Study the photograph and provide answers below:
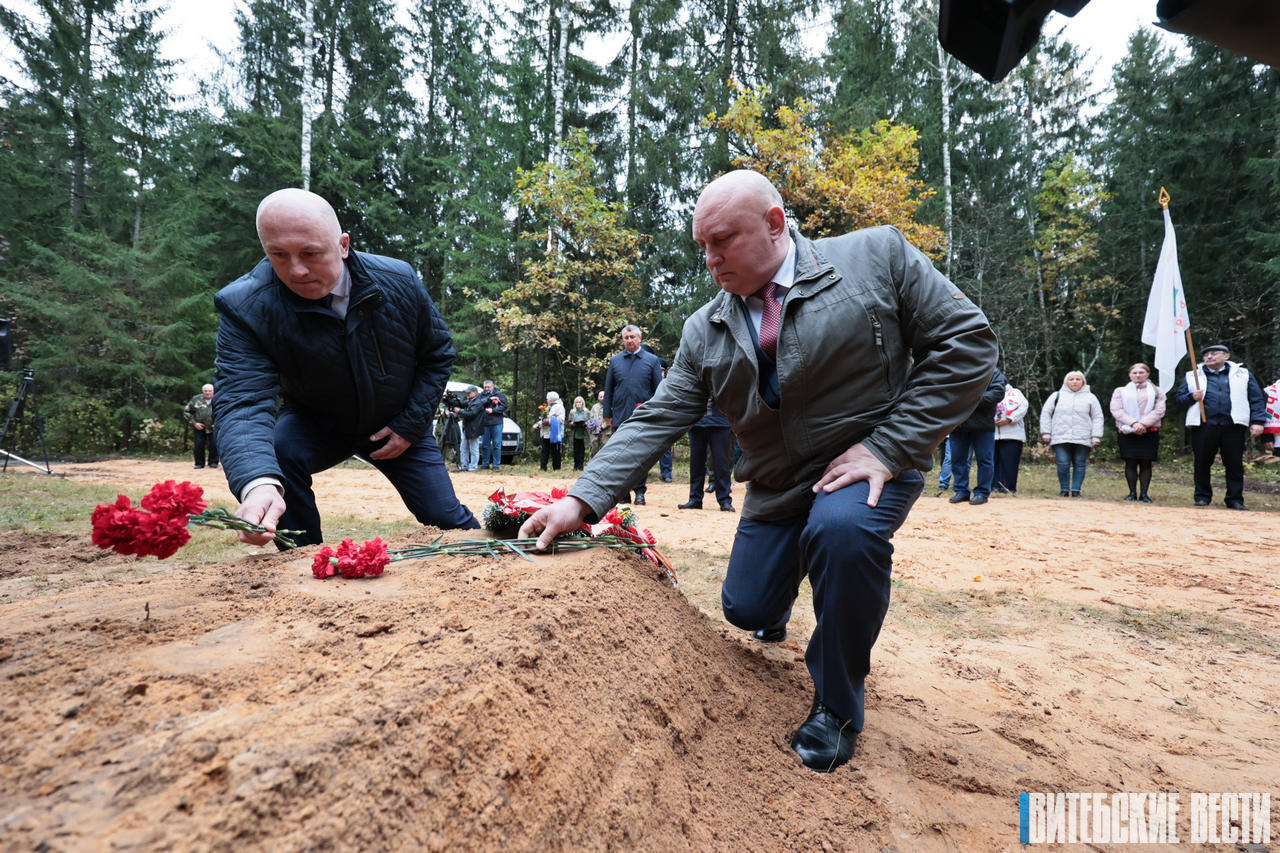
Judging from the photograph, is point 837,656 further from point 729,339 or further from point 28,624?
point 28,624

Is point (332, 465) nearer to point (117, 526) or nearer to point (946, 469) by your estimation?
point (117, 526)

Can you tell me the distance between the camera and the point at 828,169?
13.5 metres

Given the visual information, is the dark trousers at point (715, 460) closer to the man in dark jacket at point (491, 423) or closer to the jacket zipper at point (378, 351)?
the jacket zipper at point (378, 351)

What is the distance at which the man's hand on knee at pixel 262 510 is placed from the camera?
6.92ft

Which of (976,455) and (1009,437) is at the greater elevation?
(1009,437)

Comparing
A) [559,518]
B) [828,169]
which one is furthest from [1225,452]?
[559,518]

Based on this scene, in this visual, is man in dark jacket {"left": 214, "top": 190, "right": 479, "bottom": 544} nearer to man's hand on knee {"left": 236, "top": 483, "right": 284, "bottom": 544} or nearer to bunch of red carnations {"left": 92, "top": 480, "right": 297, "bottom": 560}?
man's hand on knee {"left": 236, "top": 483, "right": 284, "bottom": 544}

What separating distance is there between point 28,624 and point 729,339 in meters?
2.14

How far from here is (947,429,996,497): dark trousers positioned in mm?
8242

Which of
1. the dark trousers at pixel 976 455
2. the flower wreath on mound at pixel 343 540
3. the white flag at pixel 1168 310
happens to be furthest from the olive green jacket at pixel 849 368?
the white flag at pixel 1168 310

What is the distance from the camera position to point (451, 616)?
166 centimetres

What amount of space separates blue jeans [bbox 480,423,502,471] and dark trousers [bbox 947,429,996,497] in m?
8.52

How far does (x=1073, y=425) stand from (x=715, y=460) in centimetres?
528

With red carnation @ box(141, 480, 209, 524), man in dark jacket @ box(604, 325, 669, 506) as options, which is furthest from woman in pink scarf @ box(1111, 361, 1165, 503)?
red carnation @ box(141, 480, 209, 524)
